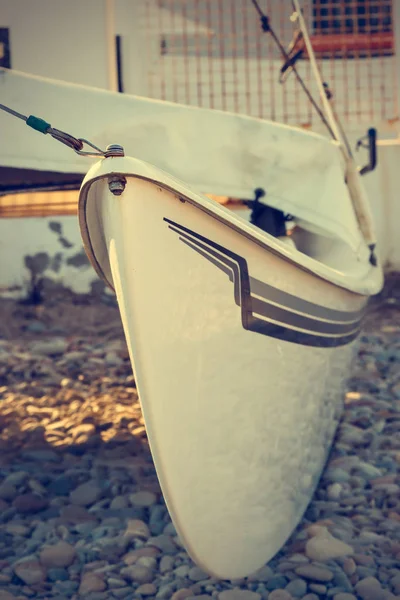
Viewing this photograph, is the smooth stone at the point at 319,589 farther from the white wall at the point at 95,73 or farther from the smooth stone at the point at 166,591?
the white wall at the point at 95,73

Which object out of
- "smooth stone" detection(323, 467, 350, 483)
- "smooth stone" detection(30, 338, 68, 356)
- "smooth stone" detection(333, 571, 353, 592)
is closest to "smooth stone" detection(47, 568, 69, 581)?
"smooth stone" detection(333, 571, 353, 592)

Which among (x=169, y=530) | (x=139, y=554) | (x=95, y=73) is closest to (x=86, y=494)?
(x=169, y=530)

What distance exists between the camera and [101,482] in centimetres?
340

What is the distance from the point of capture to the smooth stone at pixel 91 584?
246 centimetres

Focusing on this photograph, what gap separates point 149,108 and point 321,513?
175 cm

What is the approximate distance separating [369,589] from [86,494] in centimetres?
134

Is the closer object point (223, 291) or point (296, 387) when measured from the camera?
point (223, 291)

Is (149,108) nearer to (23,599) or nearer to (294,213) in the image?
(294,213)

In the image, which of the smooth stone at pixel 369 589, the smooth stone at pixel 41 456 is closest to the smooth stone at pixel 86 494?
the smooth stone at pixel 41 456

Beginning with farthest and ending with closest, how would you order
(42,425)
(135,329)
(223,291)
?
(42,425) < (223,291) < (135,329)

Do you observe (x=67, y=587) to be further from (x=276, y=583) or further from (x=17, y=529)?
(x=276, y=583)

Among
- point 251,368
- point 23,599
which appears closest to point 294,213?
point 251,368

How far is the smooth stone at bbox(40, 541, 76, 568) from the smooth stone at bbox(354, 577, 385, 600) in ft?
3.27

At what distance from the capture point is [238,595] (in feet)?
7.96
